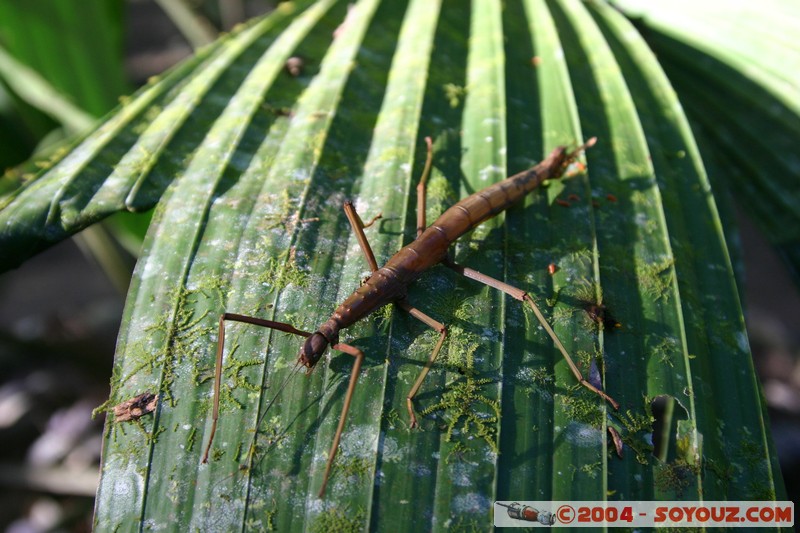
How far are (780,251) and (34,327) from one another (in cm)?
568

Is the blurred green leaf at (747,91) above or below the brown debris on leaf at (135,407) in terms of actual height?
above

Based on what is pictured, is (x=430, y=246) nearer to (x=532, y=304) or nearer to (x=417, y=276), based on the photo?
(x=417, y=276)

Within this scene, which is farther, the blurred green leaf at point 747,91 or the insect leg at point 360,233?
the blurred green leaf at point 747,91

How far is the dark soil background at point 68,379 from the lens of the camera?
13.9ft

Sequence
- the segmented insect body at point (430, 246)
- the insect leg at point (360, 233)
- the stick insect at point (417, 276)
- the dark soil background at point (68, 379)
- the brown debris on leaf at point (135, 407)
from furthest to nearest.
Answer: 1. the dark soil background at point (68, 379)
2. the insect leg at point (360, 233)
3. the segmented insect body at point (430, 246)
4. the stick insect at point (417, 276)
5. the brown debris on leaf at point (135, 407)

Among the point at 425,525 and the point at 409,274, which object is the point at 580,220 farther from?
the point at 425,525

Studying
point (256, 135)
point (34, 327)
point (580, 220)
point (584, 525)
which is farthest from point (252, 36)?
point (34, 327)

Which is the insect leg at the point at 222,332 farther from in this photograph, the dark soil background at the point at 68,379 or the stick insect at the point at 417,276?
the dark soil background at the point at 68,379

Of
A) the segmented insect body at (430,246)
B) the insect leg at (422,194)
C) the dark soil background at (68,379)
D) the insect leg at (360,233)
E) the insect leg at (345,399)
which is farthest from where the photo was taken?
the dark soil background at (68,379)

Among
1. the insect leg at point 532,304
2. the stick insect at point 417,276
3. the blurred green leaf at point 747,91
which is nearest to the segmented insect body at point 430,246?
the stick insect at point 417,276

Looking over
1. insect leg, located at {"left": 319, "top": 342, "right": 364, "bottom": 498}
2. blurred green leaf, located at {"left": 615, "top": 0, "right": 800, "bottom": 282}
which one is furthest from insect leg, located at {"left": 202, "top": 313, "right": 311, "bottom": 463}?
blurred green leaf, located at {"left": 615, "top": 0, "right": 800, "bottom": 282}

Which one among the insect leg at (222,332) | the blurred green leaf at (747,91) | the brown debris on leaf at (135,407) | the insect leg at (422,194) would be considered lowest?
the brown debris on leaf at (135,407)

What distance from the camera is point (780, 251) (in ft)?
10.6

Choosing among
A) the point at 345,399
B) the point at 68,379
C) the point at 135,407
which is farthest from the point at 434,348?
the point at 68,379
